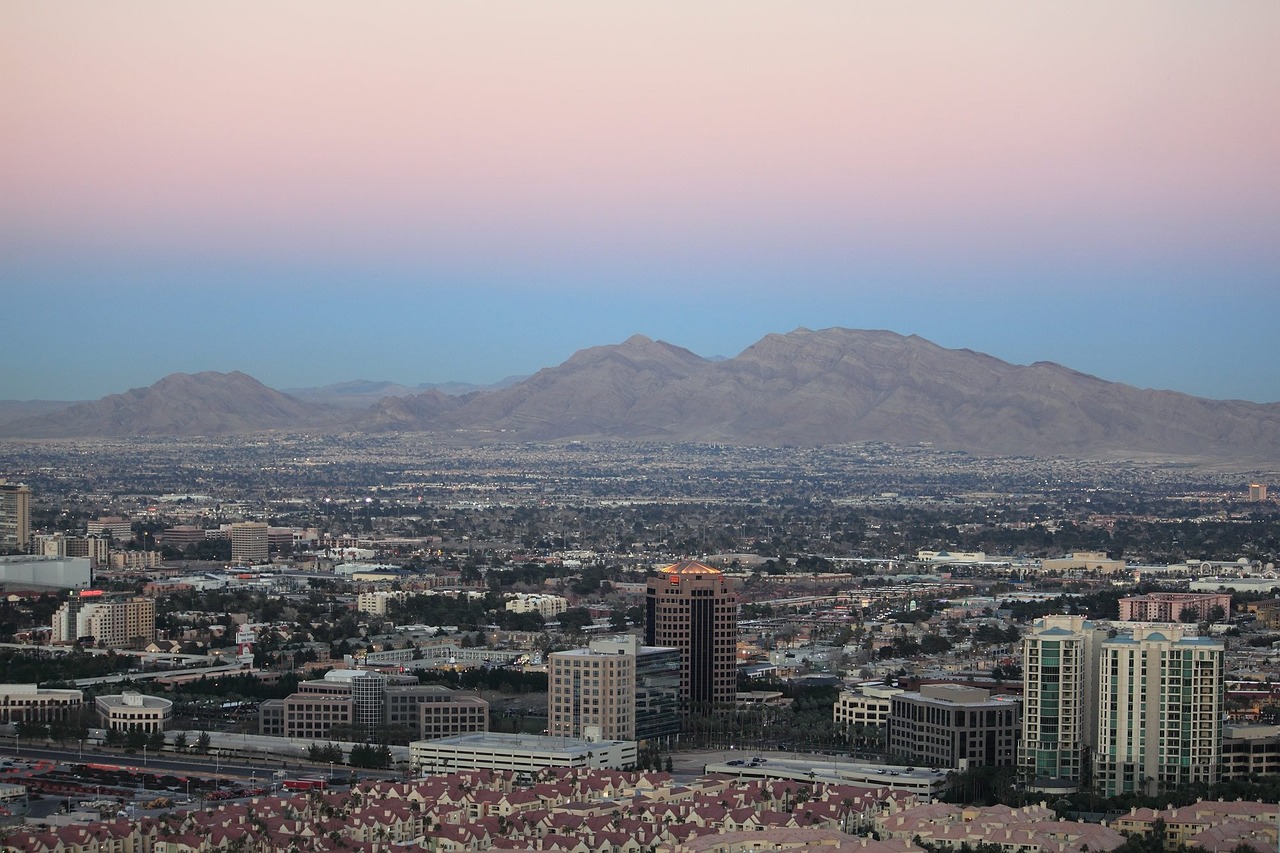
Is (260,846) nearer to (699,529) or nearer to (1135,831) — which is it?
(1135,831)

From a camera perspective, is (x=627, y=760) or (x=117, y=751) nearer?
(x=627, y=760)

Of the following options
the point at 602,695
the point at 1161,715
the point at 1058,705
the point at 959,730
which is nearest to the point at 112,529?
the point at 602,695

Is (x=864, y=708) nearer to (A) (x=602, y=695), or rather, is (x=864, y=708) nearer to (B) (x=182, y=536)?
(A) (x=602, y=695)

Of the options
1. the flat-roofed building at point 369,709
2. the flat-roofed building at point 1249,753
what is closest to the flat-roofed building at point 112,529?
the flat-roofed building at point 369,709

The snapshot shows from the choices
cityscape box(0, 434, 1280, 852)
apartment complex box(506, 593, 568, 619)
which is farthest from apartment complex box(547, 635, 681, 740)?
Result: apartment complex box(506, 593, 568, 619)

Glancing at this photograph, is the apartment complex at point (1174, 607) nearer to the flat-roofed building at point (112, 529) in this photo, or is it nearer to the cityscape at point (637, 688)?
the cityscape at point (637, 688)

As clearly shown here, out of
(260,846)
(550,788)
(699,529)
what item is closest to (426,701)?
(550,788)
